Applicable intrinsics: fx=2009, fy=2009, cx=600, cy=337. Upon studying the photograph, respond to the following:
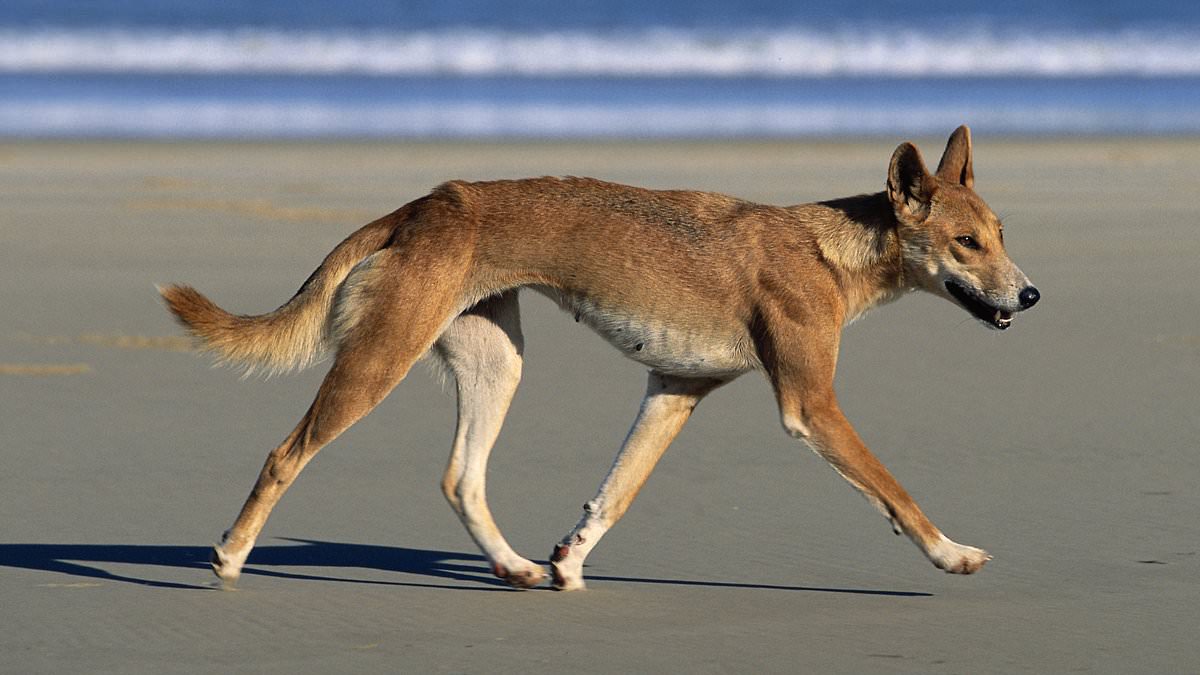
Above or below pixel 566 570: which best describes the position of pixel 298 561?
below

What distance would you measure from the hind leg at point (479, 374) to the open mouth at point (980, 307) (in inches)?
57.8

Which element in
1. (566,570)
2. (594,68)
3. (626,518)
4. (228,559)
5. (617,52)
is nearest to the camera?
(228,559)

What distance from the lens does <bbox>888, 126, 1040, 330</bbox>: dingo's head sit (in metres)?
6.55

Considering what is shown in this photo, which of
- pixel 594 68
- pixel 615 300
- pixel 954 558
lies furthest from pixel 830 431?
pixel 594 68

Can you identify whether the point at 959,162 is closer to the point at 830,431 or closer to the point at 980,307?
the point at 980,307

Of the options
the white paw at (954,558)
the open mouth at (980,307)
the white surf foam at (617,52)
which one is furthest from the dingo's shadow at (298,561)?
the white surf foam at (617,52)

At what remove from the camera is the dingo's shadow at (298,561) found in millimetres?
6352

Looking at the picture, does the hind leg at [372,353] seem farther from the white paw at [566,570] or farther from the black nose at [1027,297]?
the black nose at [1027,297]

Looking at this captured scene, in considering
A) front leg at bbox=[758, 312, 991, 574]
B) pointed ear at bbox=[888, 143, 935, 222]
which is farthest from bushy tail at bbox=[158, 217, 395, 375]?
pointed ear at bbox=[888, 143, 935, 222]

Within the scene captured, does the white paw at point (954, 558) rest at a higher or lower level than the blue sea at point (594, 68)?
higher

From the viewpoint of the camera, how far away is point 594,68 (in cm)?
4638

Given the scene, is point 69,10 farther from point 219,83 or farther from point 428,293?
point 428,293

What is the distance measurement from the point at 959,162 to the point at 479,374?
1.82 meters

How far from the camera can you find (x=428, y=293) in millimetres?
6328
